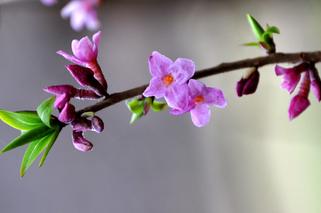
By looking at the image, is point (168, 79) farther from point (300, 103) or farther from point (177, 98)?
point (300, 103)

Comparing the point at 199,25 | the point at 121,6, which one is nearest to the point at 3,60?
the point at 121,6

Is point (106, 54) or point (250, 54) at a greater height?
point (106, 54)

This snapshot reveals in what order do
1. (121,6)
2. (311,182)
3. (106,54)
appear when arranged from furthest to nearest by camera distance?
(121,6) < (106,54) < (311,182)

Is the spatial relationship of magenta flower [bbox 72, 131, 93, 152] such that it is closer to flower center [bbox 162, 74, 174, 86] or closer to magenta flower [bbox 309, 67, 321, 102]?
flower center [bbox 162, 74, 174, 86]

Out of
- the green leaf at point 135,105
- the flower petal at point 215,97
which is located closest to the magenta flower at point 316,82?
the flower petal at point 215,97

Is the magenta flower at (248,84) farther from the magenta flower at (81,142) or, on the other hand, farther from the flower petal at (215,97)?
the magenta flower at (81,142)

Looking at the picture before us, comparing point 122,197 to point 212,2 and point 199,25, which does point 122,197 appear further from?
point 212,2

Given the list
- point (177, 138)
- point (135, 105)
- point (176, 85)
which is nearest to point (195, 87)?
point (176, 85)

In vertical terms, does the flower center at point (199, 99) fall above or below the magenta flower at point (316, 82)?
above
